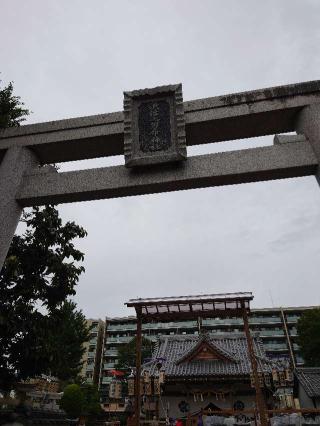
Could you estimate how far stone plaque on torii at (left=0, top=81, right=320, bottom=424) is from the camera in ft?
16.6

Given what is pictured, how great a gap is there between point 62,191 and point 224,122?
2.74m

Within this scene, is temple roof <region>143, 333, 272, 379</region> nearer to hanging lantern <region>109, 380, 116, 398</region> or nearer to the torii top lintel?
hanging lantern <region>109, 380, 116, 398</region>

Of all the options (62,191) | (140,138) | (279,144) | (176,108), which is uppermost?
(176,108)

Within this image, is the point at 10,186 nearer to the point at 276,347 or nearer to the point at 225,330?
the point at 225,330

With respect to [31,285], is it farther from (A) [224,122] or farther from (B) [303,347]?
(B) [303,347]

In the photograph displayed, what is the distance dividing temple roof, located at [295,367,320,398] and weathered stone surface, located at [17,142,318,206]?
1958 centimetres

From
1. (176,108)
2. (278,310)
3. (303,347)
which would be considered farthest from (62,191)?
(278,310)

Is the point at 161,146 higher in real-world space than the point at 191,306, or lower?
lower

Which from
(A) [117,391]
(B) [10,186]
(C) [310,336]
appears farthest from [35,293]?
(C) [310,336]

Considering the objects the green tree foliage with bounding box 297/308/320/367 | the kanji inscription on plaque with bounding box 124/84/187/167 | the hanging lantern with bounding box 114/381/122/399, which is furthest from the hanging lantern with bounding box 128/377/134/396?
the green tree foliage with bounding box 297/308/320/367

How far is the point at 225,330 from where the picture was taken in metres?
57.5

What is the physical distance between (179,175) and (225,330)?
56953 millimetres

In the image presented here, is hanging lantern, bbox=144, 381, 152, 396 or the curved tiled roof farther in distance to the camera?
the curved tiled roof

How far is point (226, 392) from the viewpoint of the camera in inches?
736
